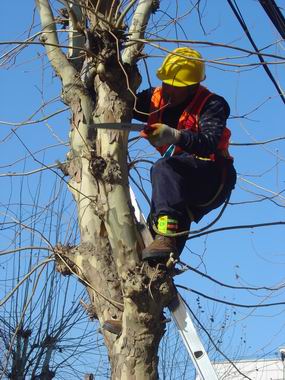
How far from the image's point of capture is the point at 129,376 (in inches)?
167

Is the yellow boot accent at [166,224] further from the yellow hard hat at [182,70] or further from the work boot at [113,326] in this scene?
the yellow hard hat at [182,70]

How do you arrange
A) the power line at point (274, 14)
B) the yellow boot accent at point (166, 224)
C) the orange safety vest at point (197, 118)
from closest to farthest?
the yellow boot accent at point (166, 224)
the orange safety vest at point (197, 118)
the power line at point (274, 14)

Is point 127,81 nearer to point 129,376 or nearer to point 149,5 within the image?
point 149,5

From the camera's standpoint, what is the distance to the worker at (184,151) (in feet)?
14.3

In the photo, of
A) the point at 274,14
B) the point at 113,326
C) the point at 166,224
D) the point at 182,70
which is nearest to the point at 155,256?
the point at 166,224

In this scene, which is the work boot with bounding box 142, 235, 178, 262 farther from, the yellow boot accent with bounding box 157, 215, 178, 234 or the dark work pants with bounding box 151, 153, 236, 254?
the dark work pants with bounding box 151, 153, 236, 254

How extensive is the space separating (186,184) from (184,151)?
7.1 inches

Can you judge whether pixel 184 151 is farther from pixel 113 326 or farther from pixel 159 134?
pixel 113 326

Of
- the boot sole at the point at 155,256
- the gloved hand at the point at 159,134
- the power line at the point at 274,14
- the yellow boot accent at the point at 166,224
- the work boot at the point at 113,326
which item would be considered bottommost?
Answer: the work boot at the point at 113,326

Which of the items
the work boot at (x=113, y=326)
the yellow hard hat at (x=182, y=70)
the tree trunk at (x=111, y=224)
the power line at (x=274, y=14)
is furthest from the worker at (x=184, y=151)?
the power line at (x=274, y=14)

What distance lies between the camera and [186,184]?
4613 mm

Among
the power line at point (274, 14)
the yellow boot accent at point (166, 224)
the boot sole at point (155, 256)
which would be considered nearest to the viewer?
the boot sole at point (155, 256)

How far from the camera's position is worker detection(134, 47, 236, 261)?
437cm

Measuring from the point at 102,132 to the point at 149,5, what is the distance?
0.85 meters
